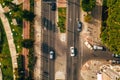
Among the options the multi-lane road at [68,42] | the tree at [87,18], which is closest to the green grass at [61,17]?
the multi-lane road at [68,42]

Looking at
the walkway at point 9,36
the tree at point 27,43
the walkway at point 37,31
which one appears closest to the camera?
the tree at point 27,43

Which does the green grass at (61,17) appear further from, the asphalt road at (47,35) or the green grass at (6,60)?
the green grass at (6,60)

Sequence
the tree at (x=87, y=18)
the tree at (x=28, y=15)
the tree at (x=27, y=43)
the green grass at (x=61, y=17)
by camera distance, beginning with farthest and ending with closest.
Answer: the green grass at (x=61, y=17) → the tree at (x=27, y=43) → the tree at (x=87, y=18) → the tree at (x=28, y=15)

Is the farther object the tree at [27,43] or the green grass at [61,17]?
the green grass at [61,17]

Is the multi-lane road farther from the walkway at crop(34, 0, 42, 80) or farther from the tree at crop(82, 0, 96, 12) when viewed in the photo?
the tree at crop(82, 0, 96, 12)

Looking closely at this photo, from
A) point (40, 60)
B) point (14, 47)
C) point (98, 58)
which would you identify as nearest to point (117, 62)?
point (98, 58)

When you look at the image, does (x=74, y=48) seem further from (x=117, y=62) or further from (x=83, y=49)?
(x=117, y=62)

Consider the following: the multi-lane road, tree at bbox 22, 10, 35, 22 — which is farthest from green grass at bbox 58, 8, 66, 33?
tree at bbox 22, 10, 35, 22

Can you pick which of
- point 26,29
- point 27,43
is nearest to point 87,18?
point 26,29
